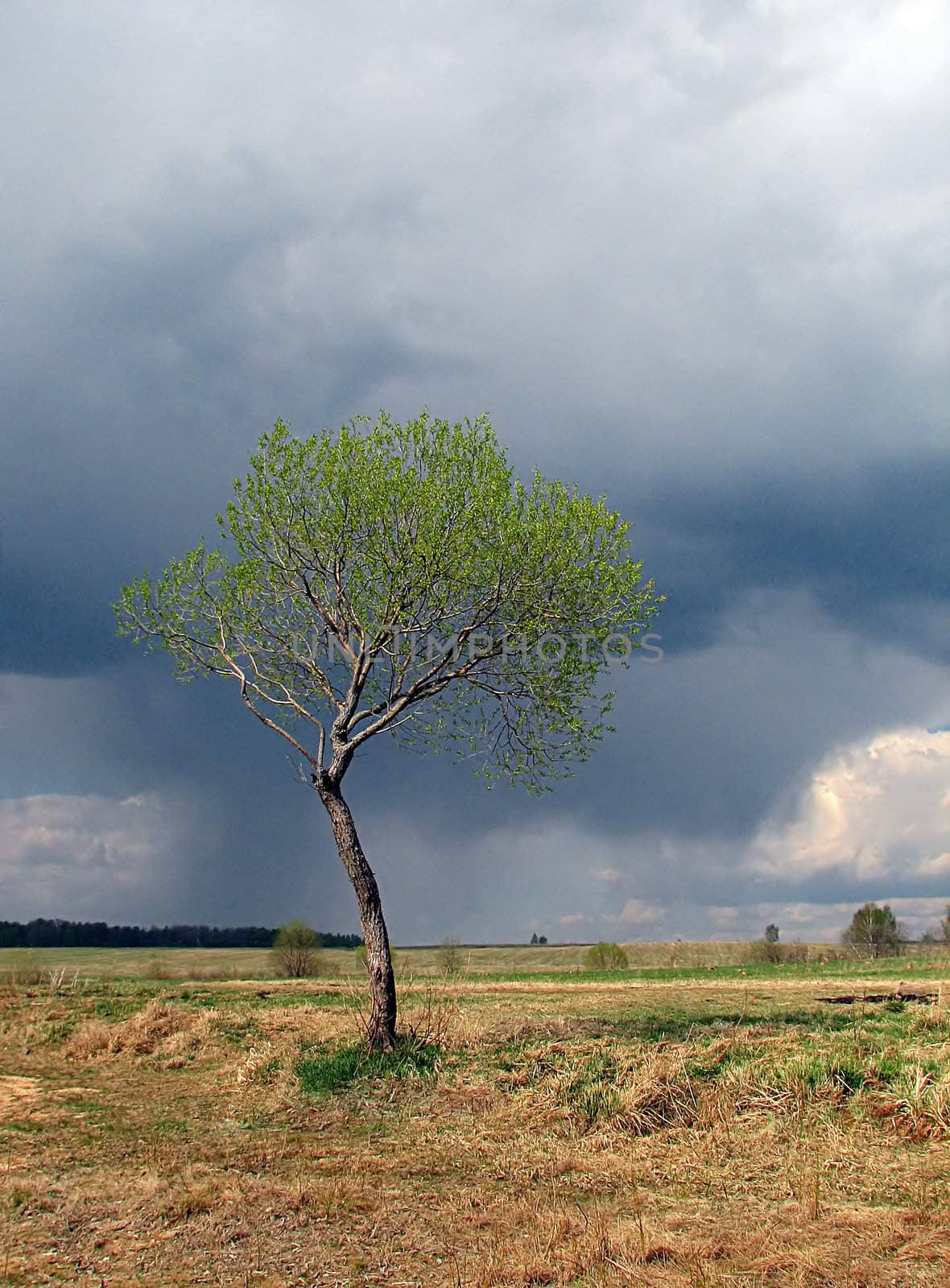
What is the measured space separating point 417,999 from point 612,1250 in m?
27.8

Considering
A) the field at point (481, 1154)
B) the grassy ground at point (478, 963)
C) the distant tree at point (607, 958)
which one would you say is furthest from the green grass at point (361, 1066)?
the distant tree at point (607, 958)

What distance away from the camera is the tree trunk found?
68.6 ft

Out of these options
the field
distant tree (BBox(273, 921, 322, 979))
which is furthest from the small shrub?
the field

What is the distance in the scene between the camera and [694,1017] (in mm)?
28766

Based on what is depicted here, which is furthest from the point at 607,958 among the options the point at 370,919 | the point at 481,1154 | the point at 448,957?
the point at 481,1154

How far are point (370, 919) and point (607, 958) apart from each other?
226 ft

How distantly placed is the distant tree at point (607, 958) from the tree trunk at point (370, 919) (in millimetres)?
66391

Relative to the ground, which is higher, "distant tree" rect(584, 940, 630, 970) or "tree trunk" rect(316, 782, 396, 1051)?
"tree trunk" rect(316, 782, 396, 1051)

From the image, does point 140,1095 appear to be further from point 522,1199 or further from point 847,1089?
point 847,1089

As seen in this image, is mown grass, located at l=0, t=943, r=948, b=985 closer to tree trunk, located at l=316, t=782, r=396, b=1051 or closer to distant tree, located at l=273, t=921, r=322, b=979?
distant tree, located at l=273, t=921, r=322, b=979

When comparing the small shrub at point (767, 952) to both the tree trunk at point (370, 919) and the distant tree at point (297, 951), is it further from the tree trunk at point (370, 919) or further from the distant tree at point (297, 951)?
the tree trunk at point (370, 919)

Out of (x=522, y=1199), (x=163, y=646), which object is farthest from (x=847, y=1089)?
(x=163, y=646)

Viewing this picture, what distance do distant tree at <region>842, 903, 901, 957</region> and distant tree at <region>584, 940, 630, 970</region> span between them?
131ft

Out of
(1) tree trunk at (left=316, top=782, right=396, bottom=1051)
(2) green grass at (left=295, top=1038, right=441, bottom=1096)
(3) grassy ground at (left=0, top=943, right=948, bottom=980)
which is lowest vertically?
(3) grassy ground at (left=0, top=943, right=948, bottom=980)
